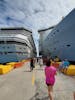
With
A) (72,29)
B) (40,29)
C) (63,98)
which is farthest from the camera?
(40,29)

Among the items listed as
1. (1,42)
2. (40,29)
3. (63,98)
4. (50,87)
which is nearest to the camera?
(50,87)

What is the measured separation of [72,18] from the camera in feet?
114

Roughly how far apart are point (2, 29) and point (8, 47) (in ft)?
85.4

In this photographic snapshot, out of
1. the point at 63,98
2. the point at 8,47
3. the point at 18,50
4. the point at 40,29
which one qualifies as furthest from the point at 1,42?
the point at 63,98

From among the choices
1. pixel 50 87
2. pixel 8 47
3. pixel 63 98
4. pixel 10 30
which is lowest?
pixel 63 98

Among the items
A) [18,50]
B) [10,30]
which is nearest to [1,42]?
[18,50]

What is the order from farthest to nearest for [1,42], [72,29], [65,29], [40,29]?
1. [40,29]
2. [1,42]
3. [65,29]
4. [72,29]

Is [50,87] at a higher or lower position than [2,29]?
lower

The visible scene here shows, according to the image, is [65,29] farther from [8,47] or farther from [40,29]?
[40,29]

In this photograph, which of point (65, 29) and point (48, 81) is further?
point (65, 29)

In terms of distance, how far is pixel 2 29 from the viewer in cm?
8775

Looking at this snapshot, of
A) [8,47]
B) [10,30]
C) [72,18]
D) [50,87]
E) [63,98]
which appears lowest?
[63,98]

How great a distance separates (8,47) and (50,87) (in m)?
59.3

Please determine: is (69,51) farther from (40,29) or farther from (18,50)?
(40,29)
